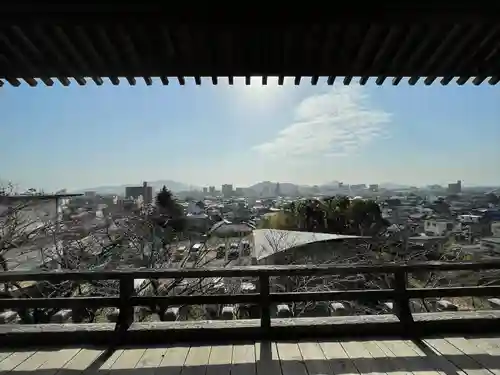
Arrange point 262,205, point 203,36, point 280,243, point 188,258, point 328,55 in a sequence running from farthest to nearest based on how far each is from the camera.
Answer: point 262,205
point 280,243
point 188,258
point 328,55
point 203,36

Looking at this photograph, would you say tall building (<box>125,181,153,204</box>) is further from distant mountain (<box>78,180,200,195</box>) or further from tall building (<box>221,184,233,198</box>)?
tall building (<box>221,184,233,198</box>)

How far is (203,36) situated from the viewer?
1768mm

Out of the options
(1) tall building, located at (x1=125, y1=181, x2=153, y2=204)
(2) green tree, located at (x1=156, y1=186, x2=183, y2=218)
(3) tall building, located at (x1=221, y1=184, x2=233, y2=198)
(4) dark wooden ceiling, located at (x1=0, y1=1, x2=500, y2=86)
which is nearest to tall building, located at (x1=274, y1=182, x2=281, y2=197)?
(3) tall building, located at (x1=221, y1=184, x2=233, y2=198)

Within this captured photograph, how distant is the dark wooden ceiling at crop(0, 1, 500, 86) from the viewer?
1570mm

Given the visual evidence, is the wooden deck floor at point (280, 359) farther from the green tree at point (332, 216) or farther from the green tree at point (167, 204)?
the green tree at point (332, 216)

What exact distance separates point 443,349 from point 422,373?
52 cm

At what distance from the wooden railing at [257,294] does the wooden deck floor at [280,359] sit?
32 centimetres

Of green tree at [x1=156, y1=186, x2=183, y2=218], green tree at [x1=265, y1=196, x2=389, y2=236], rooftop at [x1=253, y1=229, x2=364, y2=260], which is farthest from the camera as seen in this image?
green tree at [x1=265, y1=196, x2=389, y2=236]

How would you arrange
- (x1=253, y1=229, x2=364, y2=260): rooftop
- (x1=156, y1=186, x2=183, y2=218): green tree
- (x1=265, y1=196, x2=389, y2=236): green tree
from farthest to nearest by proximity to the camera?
(x1=265, y1=196, x2=389, y2=236): green tree
(x1=156, y1=186, x2=183, y2=218): green tree
(x1=253, y1=229, x2=364, y2=260): rooftop

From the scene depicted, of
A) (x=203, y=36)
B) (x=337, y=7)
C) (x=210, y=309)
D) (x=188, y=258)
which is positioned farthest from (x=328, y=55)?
(x=188, y=258)

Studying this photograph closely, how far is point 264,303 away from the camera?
10.4ft

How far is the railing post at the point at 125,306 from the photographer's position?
3.13m

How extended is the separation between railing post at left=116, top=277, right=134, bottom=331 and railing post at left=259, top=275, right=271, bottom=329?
115 centimetres

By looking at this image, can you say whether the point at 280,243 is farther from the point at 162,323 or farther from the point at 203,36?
the point at 203,36
